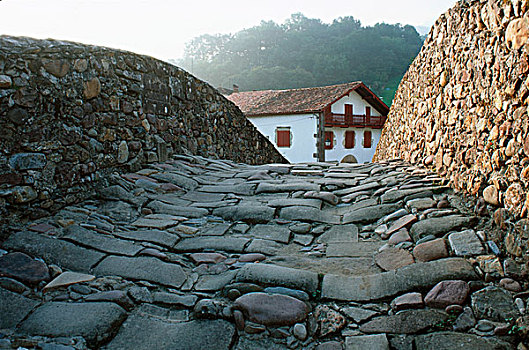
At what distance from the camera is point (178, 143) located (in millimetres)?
5316

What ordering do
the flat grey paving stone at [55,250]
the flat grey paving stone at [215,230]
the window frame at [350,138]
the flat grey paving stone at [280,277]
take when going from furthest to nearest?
the window frame at [350,138]
the flat grey paving stone at [215,230]
the flat grey paving stone at [55,250]
the flat grey paving stone at [280,277]

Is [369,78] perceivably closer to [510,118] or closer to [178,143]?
[178,143]

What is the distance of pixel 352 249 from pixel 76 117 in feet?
8.00

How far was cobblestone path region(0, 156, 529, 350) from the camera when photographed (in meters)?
1.77

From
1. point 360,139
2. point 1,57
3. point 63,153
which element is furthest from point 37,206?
point 360,139

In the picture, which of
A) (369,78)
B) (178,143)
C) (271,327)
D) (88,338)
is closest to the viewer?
(88,338)

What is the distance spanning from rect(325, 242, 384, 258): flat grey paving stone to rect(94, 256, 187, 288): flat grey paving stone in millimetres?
972

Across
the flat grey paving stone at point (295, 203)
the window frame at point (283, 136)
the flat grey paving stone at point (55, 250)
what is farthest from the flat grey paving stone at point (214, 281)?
the window frame at point (283, 136)

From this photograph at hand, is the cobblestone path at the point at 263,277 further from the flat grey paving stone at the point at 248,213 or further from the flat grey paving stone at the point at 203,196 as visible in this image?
the flat grey paving stone at the point at 203,196

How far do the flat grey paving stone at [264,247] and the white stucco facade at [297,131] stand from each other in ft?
56.9

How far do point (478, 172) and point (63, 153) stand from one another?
3.01 m

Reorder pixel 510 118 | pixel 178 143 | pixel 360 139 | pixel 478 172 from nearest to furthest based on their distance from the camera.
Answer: pixel 510 118 < pixel 478 172 < pixel 178 143 < pixel 360 139

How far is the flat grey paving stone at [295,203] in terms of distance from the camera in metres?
3.64

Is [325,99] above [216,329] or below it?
above
